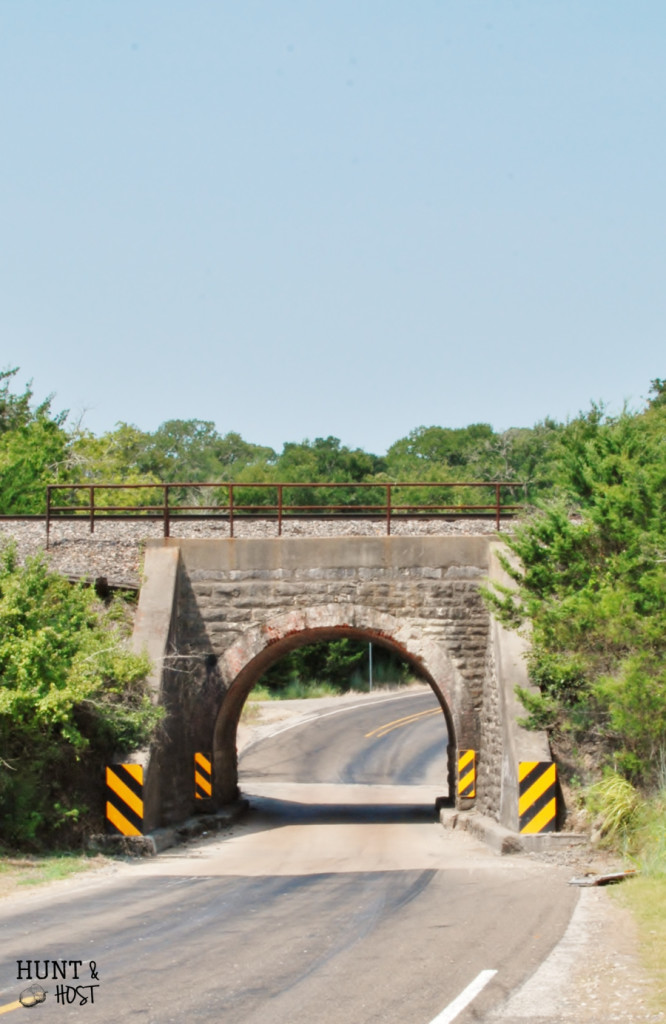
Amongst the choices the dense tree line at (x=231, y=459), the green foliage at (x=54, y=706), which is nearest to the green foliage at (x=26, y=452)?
the dense tree line at (x=231, y=459)

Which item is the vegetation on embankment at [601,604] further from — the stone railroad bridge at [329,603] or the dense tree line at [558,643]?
the stone railroad bridge at [329,603]

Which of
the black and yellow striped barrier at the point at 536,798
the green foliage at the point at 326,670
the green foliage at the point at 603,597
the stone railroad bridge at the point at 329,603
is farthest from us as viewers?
the green foliage at the point at 326,670

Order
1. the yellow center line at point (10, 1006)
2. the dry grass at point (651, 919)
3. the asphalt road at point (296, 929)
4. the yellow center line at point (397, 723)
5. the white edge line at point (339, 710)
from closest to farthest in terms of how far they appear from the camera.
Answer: the yellow center line at point (10, 1006) < the asphalt road at point (296, 929) < the dry grass at point (651, 919) < the yellow center line at point (397, 723) < the white edge line at point (339, 710)

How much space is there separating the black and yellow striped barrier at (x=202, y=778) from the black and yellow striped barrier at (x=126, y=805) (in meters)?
3.13

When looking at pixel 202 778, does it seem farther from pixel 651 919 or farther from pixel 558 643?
pixel 651 919

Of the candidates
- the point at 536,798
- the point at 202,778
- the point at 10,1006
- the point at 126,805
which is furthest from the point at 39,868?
the point at 10,1006

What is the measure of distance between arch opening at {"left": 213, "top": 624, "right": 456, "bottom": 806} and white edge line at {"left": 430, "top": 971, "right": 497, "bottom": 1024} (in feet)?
35.1

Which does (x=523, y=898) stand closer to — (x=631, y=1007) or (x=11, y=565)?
(x=631, y=1007)

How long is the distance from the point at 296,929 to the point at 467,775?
352 inches

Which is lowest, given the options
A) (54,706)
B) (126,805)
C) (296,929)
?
(126,805)

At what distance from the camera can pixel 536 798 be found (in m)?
14.7

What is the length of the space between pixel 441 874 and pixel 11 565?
20.9 feet

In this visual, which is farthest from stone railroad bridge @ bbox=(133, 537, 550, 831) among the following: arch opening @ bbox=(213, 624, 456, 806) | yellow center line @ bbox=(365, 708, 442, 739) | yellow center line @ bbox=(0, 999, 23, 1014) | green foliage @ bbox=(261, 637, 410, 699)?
green foliage @ bbox=(261, 637, 410, 699)

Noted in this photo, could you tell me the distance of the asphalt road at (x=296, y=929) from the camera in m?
6.67
